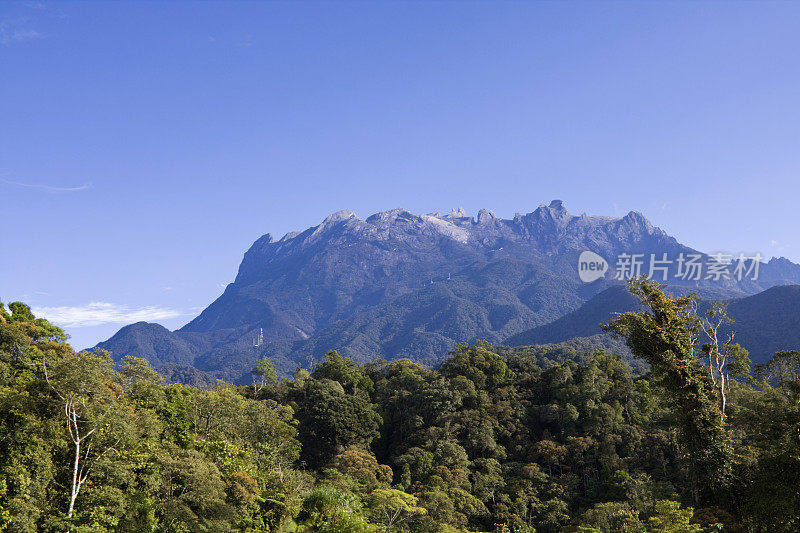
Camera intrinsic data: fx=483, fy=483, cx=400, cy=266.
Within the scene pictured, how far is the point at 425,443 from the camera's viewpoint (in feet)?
127

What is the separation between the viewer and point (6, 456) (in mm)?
16031

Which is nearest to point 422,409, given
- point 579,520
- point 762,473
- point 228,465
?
point 579,520

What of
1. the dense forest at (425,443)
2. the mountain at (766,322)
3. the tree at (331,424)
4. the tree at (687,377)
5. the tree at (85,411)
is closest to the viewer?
the dense forest at (425,443)

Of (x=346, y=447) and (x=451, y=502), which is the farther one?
(x=346, y=447)

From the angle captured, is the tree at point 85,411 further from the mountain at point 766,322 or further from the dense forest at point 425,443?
the mountain at point 766,322

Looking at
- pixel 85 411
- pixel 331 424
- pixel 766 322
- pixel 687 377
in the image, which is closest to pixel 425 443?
pixel 331 424

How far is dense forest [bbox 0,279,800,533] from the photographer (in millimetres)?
16047

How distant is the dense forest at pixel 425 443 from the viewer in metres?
16.0

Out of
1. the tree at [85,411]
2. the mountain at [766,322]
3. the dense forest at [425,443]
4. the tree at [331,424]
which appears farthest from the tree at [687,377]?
the mountain at [766,322]

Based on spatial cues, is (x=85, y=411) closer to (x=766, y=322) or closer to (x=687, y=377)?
(x=687, y=377)

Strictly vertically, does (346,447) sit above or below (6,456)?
below

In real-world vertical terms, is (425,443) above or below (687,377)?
below

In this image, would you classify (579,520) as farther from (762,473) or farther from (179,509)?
(179,509)

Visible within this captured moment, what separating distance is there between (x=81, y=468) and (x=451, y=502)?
20.3 m
